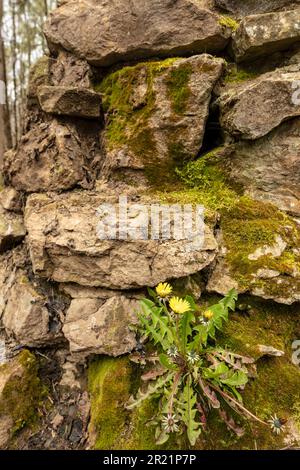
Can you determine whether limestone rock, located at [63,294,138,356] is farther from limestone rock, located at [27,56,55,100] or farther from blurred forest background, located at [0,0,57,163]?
blurred forest background, located at [0,0,57,163]

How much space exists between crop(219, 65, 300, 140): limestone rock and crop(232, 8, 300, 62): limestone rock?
380mm

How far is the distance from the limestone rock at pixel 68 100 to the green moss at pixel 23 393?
2566 millimetres

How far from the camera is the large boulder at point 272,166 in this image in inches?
125

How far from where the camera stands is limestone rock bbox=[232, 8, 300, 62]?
326 centimetres

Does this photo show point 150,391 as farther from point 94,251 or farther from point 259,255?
point 259,255

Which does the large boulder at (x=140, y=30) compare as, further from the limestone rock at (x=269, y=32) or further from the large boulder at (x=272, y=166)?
the large boulder at (x=272, y=166)

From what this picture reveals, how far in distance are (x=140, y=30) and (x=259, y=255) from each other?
296cm

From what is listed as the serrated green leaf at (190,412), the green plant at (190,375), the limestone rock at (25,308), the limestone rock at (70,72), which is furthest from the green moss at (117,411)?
the limestone rock at (70,72)

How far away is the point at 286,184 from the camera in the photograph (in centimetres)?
321

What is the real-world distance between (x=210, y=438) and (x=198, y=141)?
105 inches

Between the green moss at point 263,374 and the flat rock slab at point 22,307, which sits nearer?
the green moss at point 263,374

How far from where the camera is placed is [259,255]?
2795mm

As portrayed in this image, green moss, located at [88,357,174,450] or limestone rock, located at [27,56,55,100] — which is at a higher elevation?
limestone rock, located at [27,56,55,100]

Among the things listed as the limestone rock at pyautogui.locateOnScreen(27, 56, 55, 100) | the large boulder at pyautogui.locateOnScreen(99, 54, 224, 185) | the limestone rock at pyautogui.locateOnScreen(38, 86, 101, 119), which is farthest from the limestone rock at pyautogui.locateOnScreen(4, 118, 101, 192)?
the limestone rock at pyautogui.locateOnScreen(27, 56, 55, 100)
